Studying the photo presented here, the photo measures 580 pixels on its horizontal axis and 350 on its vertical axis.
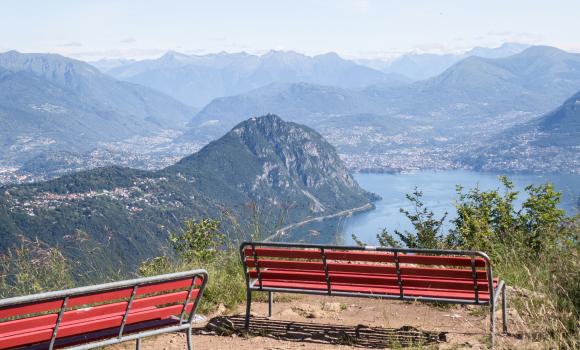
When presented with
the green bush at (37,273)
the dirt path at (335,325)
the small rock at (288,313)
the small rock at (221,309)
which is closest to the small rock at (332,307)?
the dirt path at (335,325)

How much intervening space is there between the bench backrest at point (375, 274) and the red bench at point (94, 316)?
1009mm

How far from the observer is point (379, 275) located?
554 centimetres

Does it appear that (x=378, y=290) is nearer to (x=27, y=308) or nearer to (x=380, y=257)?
(x=380, y=257)

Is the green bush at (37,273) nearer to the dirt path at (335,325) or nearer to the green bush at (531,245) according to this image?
the dirt path at (335,325)

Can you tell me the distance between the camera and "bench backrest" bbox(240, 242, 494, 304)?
16.9ft

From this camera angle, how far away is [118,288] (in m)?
4.25

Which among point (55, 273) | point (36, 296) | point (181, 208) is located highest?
point (36, 296)

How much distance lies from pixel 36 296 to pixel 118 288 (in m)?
0.65

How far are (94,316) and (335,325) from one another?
2.40 m

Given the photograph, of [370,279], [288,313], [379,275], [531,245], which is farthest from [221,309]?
[531,245]

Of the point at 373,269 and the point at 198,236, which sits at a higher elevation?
the point at 373,269

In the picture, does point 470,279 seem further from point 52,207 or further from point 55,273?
point 52,207

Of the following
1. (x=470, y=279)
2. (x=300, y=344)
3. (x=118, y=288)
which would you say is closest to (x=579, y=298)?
(x=470, y=279)

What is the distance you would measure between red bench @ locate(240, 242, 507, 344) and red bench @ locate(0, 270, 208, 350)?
39.9 inches
